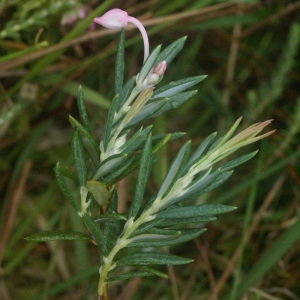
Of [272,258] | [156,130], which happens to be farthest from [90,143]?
[156,130]

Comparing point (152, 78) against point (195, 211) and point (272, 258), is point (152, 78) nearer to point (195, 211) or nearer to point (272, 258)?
point (195, 211)

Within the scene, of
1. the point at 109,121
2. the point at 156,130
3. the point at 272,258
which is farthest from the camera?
the point at 156,130

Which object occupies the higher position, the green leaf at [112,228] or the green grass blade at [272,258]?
the green leaf at [112,228]

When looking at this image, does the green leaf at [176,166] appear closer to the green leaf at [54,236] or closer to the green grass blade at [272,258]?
the green leaf at [54,236]

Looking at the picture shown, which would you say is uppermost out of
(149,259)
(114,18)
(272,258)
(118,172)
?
(114,18)

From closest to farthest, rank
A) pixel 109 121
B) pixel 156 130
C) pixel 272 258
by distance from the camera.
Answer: pixel 109 121 < pixel 272 258 < pixel 156 130

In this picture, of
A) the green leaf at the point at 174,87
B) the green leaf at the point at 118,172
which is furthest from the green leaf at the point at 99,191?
the green leaf at the point at 174,87

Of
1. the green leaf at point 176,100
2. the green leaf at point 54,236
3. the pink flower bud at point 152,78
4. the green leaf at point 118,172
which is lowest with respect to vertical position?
the green leaf at point 54,236

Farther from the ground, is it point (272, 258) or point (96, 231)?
point (96, 231)
